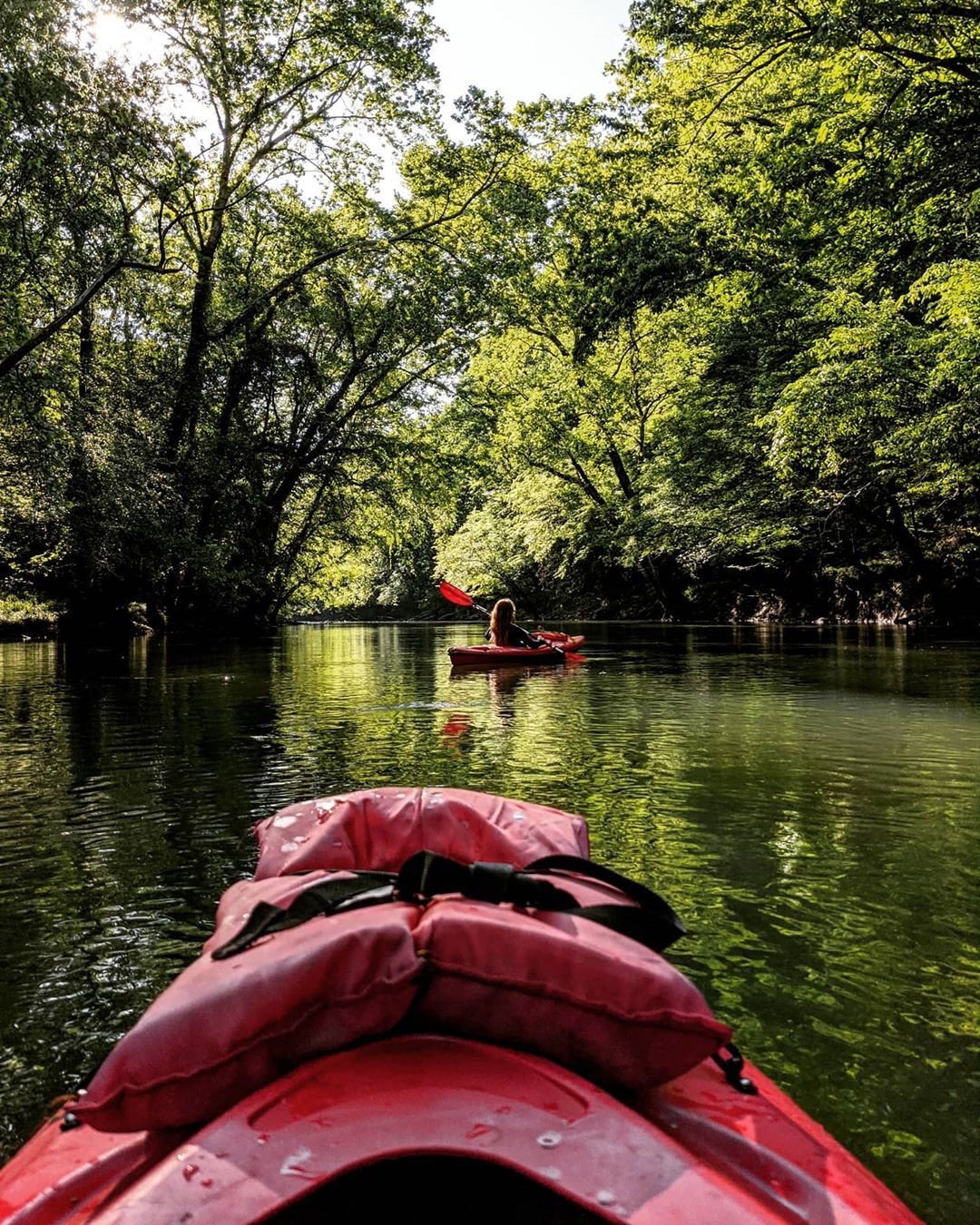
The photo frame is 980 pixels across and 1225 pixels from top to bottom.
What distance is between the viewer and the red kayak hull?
4.30 feet

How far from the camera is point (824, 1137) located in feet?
5.65

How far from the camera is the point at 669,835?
15.4ft

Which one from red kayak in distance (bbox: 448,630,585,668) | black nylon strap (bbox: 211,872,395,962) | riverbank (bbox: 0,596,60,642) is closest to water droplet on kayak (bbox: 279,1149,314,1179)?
black nylon strap (bbox: 211,872,395,962)

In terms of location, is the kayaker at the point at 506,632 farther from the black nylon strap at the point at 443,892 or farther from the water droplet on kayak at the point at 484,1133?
the water droplet on kayak at the point at 484,1133

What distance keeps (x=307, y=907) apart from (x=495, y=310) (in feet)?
71.9

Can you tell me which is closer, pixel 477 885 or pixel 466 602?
pixel 477 885

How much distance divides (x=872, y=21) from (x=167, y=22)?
1275 centimetres

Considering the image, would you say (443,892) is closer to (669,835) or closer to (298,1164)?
(298,1164)

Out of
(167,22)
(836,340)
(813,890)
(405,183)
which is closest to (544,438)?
(405,183)

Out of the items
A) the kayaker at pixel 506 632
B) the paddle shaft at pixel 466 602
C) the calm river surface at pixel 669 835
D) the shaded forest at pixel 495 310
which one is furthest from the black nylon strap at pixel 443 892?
the kayaker at pixel 506 632

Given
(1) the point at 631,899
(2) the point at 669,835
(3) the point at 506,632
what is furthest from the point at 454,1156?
(3) the point at 506,632

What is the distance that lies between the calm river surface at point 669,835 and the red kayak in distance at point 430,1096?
68cm

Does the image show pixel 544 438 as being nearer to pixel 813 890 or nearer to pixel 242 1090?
pixel 813 890

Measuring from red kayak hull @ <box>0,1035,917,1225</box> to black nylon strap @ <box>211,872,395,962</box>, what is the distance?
253mm
